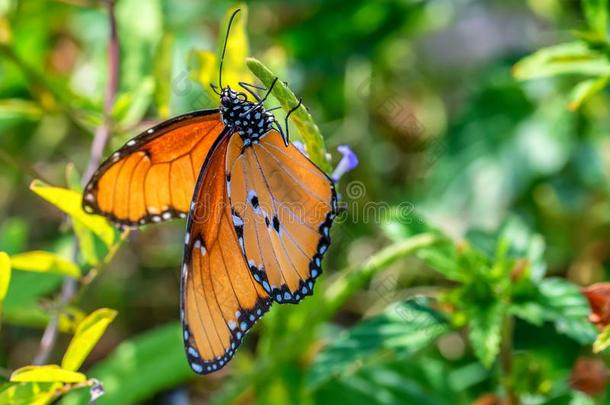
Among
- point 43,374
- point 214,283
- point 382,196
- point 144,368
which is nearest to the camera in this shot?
point 43,374

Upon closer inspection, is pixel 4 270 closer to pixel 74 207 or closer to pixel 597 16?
pixel 74 207

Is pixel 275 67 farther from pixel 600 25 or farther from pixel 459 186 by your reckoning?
pixel 600 25

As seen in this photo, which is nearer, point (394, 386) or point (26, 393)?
point (26, 393)

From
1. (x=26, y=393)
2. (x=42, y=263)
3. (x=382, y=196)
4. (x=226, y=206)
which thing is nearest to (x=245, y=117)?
(x=226, y=206)

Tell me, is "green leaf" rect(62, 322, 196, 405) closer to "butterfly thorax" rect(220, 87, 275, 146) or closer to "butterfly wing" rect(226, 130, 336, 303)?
"butterfly wing" rect(226, 130, 336, 303)

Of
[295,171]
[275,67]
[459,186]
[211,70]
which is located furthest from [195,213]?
[459,186]

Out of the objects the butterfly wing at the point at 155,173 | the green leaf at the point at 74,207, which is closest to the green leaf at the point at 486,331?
the butterfly wing at the point at 155,173

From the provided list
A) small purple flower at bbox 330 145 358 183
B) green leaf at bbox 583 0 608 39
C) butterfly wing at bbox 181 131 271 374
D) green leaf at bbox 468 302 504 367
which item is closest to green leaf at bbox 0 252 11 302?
butterfly wing at bbox 181 131 271 374
